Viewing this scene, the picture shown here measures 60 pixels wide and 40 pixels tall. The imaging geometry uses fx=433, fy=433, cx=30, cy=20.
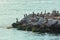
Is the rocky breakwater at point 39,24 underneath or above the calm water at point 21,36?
above

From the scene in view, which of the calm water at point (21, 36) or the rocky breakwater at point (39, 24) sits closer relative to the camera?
the calm water at point (21, 36)

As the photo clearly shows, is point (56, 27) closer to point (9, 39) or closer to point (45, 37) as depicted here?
point (45, 37)

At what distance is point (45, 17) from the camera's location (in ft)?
264

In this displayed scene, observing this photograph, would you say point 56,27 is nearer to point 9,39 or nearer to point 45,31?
point 45,31

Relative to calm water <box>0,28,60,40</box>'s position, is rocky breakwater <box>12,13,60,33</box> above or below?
Result: above

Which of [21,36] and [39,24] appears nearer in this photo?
[39,24]

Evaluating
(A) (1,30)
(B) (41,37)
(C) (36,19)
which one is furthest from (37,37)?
(A) (1,30)

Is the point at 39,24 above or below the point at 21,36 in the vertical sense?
above

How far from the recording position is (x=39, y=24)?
76.9 meters

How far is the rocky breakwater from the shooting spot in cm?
→ 7500

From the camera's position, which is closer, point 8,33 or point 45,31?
point 45,31

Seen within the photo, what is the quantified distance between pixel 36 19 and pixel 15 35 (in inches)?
197

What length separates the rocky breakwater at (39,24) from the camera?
7500 cm

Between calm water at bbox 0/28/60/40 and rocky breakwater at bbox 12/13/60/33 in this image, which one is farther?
rocky breakwater at bbox 12/13/60/33
